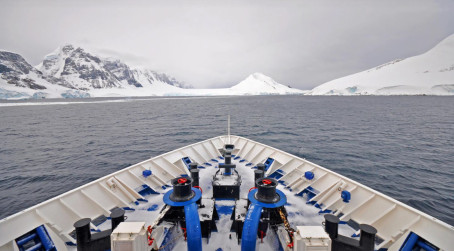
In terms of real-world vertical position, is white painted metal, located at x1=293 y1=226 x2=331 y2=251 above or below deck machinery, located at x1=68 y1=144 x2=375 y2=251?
above

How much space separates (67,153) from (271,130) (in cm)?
3490

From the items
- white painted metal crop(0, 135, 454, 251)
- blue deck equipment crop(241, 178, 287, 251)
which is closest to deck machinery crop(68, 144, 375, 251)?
blue deck equipment crop(241, 178, 287, 251)

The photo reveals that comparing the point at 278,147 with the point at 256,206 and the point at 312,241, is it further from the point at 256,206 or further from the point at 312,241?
the point at 312,241

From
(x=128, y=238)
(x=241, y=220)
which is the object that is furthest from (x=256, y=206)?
(x=128, y=238)

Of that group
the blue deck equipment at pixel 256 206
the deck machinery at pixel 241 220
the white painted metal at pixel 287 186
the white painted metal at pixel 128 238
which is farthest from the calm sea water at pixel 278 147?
the white painted metal at pixel 128 238

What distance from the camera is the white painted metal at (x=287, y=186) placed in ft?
19.2

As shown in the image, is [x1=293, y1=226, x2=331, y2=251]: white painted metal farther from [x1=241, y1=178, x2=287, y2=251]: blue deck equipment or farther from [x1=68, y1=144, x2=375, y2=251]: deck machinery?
[x1=241, y1=178, x2=287, y2=251]: blue deck equipment

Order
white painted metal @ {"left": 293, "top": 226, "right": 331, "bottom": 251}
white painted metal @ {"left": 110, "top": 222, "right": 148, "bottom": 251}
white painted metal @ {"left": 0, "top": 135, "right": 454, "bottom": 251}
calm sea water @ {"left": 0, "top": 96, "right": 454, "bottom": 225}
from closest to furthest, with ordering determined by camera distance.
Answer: white painted metal @ {"left": 293, "top": 226, "right": 331, "bottom": 251}
white painted metal @ {"left": 110, "top": 222, "right": 148, "bottom": 251}
white painted metal @ {"left": 0, "top": 135, "right": 454, "bottom": 251}
calm sea water @ {"left": 0, "top": 96, "right": 454, "bottom": 225}

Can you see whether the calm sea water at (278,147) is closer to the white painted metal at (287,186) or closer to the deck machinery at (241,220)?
the white painted metal at (287,186)

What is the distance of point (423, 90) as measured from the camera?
593ft

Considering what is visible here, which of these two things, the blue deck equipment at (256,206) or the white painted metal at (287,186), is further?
the white painted metal at (287,186)

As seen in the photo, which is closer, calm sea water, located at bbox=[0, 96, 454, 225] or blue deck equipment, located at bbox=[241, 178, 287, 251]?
blue deck equipment, located at bbox=[241, 178, 287, 251]

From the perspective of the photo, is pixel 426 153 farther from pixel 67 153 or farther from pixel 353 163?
pixel 67 153

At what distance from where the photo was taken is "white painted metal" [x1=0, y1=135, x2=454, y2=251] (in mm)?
5863
